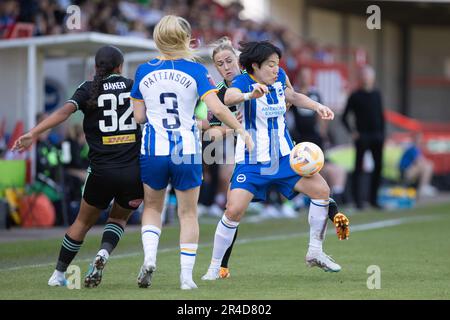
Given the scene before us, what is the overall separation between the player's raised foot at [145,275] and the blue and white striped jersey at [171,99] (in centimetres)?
87

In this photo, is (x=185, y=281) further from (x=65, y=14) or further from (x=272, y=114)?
(x=65, y=14)

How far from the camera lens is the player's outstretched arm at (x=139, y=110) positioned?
7.67 meters

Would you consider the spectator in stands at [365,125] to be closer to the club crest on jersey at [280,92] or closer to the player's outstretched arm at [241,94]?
the club crest on jersey at [280,92]

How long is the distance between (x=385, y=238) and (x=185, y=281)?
5.78 metres

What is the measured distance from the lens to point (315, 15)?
33.3 m

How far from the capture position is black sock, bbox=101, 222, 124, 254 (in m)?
7.97

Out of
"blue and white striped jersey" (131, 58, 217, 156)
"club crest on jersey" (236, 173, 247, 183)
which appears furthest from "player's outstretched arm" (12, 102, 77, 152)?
"club crest on jersey" (236, 173, 247, 183)

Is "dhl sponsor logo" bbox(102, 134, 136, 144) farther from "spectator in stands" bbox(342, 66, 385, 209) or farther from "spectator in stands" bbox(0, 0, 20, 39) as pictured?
"spectator in stands" bbox(342, 66, 385, 209)

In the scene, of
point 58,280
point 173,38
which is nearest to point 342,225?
point 173,38

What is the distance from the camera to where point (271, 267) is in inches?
375

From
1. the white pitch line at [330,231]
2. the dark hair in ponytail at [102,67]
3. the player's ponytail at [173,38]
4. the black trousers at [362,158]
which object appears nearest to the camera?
the player's ponytail at [173,38]

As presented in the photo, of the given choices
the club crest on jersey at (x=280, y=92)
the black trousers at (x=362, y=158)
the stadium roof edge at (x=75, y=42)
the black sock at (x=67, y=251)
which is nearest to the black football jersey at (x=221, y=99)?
the club crest on jersey at (x=280, y=92)

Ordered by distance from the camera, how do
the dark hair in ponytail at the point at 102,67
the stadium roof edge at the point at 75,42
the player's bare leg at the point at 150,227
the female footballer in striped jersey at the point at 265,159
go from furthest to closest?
the stadium roof edge at the point at 75,42
the female footballer in striped jersey at the point at 265,159
the dark hair in ponytail at the point at 102,67
the player's bare leg at the point at 150,227

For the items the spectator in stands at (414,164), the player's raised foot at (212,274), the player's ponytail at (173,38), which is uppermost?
the player's ponytail at (173,38)
